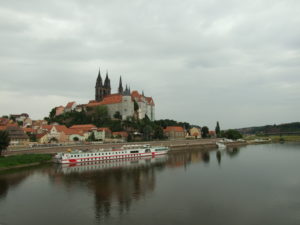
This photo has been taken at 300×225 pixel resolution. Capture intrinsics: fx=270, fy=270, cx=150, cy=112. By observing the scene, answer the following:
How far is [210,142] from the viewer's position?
76188mm

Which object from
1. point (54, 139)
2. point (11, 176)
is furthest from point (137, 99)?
point (11, 176)

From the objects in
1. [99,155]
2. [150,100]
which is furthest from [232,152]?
[150,100]

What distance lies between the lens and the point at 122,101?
8000 centimetres

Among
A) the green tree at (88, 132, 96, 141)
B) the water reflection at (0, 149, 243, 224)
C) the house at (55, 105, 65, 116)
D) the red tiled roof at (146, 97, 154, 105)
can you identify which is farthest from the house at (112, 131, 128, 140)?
the house at (55, 105, 65, 116)

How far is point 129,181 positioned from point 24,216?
11.0 m

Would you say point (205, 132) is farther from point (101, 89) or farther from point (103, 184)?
point (103, 184)

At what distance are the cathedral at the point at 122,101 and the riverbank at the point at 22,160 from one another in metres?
40.2

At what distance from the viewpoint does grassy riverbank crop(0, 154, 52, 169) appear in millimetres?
33062

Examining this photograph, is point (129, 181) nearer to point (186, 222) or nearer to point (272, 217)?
point (186, 222)

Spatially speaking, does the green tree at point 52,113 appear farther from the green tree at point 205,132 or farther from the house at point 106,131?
the green tree at point 205,132

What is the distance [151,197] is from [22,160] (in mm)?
23144

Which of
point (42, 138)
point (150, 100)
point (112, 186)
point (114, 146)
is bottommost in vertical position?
point (112, 186)

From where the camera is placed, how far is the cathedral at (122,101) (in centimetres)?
7944

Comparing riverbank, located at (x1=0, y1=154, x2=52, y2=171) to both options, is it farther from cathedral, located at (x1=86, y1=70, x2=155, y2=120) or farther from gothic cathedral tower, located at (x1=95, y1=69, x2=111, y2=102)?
gothic cathedral tower, located at (x1=95, y1=69, x2=111, y2=102)
